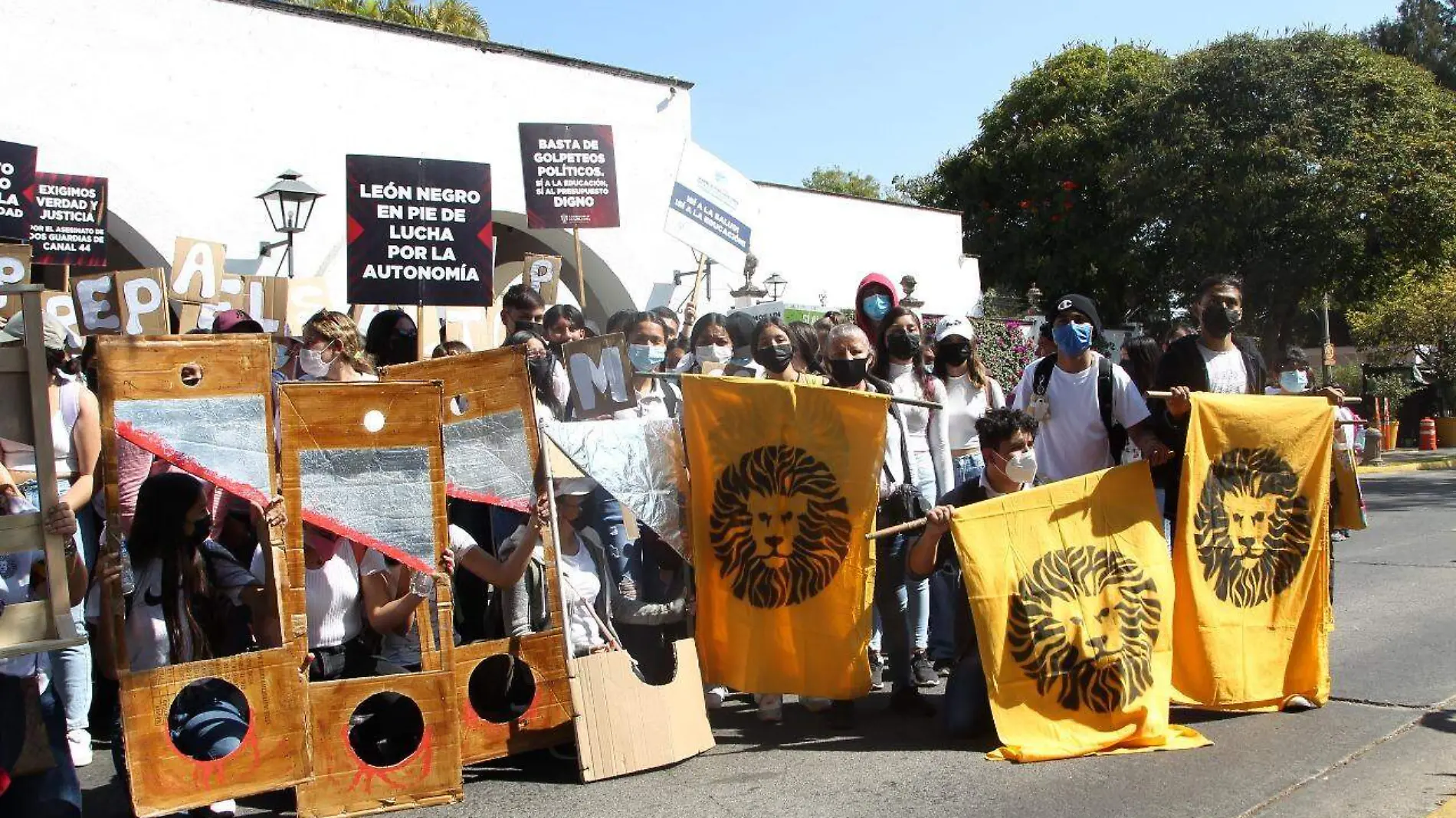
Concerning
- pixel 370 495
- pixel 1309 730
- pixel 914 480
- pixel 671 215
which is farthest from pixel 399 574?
pixel 671 215

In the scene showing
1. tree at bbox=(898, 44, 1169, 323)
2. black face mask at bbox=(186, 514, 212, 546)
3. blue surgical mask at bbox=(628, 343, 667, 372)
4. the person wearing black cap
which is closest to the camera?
black face mask at bbox=(186, 514, 212, 546)

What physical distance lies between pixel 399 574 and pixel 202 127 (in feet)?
33.3

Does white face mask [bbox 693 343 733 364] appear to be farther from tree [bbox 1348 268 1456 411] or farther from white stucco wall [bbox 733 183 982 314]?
tree [bbox 1348 268 1456 411]

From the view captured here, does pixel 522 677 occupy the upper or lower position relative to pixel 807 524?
lower

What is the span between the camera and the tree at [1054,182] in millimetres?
33000

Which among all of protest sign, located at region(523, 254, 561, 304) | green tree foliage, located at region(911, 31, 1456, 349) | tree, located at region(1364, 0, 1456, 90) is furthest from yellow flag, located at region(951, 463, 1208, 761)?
tree, located at region(1364, 0, 1456, 90)

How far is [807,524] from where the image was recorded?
5523mm

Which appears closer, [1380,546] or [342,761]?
[342,761]

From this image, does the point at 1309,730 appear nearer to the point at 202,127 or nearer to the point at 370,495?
the point at 370,495

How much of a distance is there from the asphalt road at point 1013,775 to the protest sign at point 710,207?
6.01m

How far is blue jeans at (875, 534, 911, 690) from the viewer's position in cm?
588

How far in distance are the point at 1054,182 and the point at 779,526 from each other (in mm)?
29850

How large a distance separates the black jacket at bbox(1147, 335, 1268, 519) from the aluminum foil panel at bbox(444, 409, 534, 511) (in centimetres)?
293

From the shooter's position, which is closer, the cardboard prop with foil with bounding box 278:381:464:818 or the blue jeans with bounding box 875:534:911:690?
the cardboard prop with foil with bounding box 278:381:464:818
